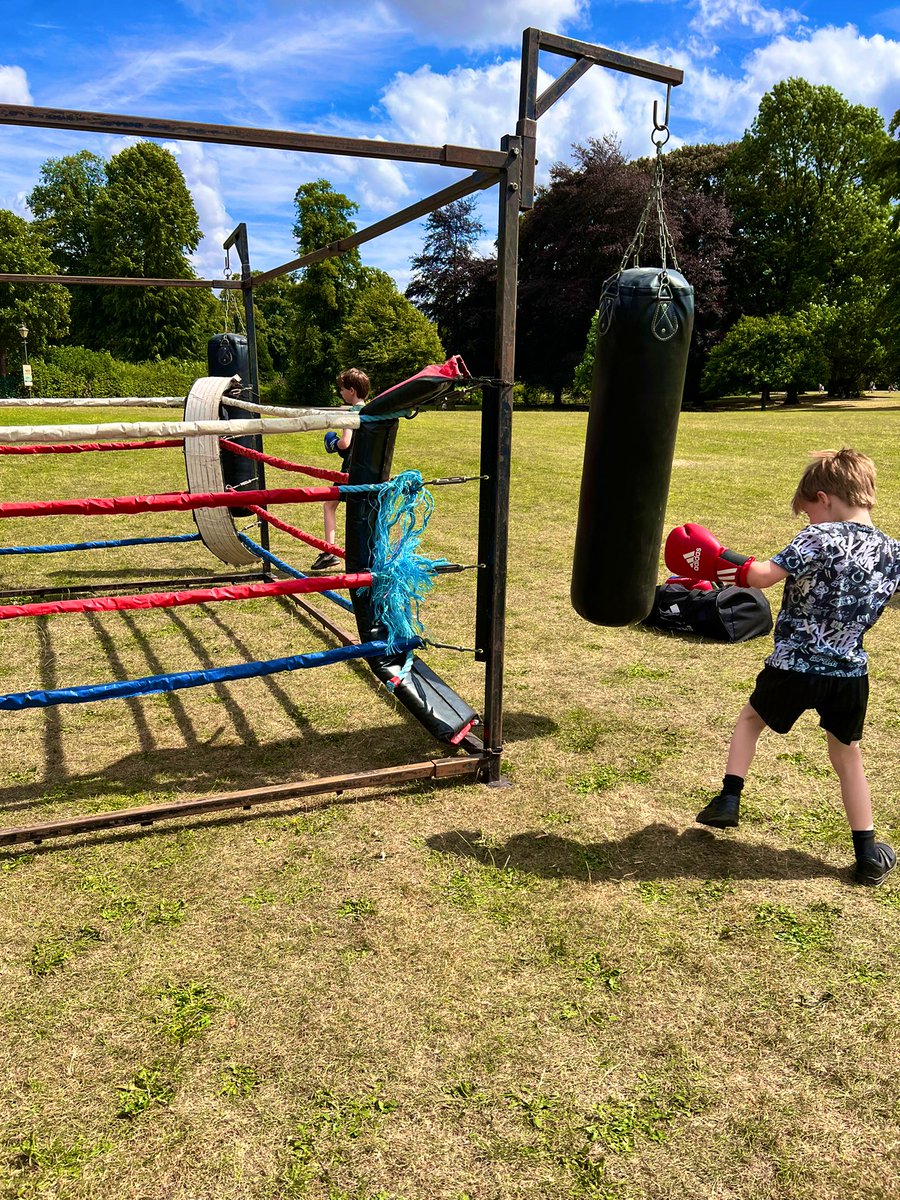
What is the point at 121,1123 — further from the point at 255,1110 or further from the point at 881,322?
the point at 881,322

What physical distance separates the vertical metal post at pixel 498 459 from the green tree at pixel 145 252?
43.0 meters

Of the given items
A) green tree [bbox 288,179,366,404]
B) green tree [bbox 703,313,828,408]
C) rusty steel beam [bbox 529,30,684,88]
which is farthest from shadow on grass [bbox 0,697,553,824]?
green tree [bbox 288,179,366,404]

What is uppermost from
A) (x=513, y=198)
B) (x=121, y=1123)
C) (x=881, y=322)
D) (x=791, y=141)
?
(x=791, y=141)

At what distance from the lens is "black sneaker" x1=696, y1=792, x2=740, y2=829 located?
3.12m

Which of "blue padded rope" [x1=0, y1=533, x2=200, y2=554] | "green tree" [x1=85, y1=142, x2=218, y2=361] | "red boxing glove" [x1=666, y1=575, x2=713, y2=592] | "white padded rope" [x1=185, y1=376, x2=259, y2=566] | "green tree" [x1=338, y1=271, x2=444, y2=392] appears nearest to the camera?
"blue padded rope" [x1=0, y1=533, x2=200, y2=554]

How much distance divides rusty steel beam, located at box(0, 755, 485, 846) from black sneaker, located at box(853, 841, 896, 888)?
61.0 inches

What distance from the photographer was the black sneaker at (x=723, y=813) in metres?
3.12

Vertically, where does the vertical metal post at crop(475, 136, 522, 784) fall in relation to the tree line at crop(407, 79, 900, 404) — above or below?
below

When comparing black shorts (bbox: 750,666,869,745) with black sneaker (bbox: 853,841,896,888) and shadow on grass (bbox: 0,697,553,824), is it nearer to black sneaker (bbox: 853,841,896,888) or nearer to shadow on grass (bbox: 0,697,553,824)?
black sneaker (bbox: 853,841,896,888)

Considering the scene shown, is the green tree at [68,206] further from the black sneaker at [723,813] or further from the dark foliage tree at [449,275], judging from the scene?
the black sneaker at [723,813]

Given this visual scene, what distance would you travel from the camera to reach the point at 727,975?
254 cm

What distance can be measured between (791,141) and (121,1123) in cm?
4492

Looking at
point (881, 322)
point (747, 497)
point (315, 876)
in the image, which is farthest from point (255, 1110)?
point (881, 322)

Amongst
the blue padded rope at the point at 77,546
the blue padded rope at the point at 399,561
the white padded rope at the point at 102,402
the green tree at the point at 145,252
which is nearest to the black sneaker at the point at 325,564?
the blue padded rope at the point at 77,546
